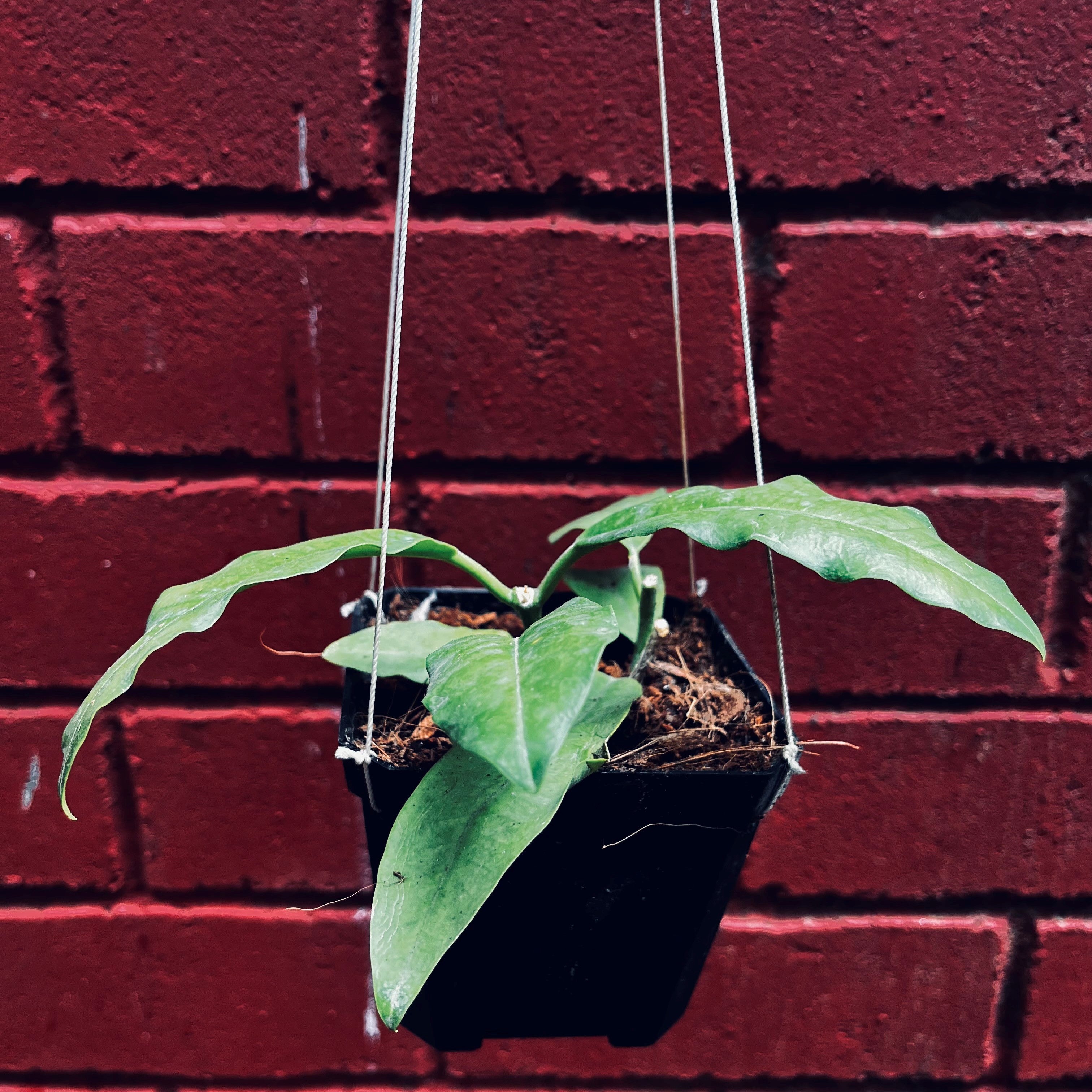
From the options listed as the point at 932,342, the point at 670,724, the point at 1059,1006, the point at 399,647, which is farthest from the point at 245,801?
the point at 1059,1006

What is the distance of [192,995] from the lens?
85cm

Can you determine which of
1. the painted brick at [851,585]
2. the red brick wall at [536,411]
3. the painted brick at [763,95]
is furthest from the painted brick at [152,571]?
the painted brick at [763,95]

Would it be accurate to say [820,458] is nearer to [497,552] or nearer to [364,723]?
[497,552]

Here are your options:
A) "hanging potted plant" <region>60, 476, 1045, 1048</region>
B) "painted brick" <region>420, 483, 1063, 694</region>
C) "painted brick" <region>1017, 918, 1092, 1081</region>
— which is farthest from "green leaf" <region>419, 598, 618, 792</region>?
"painted brick" <region>1017, 918, 1092, 1081</region>

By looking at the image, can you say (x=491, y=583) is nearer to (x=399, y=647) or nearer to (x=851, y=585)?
(x=399, y=647)

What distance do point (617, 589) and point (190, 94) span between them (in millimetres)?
555

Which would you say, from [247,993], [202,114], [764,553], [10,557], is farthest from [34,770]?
[764,553]

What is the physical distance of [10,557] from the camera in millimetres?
720

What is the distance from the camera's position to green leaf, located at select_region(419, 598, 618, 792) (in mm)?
292

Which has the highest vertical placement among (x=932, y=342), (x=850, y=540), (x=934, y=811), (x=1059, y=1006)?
(x=932, y=342)

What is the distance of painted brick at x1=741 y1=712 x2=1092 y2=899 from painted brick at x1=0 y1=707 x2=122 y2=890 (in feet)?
2.22

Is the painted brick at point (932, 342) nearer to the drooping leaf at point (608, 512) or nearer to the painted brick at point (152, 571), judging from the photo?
the drooping leaf at point (608, 512)

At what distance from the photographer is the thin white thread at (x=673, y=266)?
560mm

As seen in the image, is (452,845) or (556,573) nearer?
(452,845)
